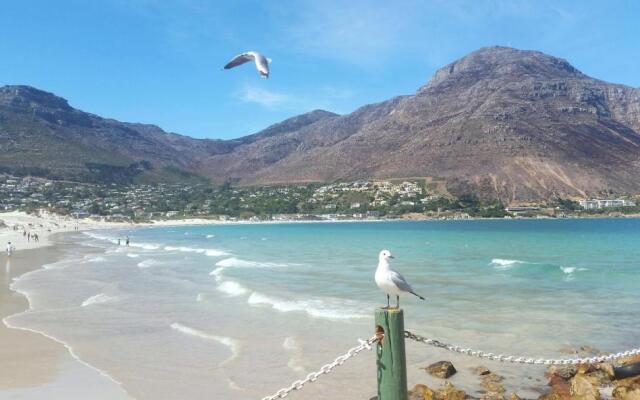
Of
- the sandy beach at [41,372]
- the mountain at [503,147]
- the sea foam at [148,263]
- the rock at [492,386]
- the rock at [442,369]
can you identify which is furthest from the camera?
the mountain at [503,147]

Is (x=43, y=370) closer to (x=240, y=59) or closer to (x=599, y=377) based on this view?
(x=240, y=59)

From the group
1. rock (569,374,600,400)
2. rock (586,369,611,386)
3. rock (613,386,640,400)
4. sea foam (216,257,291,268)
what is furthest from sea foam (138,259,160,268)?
rock (613,386,640,400)

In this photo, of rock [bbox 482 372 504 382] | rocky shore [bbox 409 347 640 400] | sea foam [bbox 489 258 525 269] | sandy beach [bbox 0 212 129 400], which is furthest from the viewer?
sea foam [bbox 489 258 525 269]

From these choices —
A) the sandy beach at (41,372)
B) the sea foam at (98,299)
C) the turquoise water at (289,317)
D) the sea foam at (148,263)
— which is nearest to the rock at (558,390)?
the turquoise water at (289,317)

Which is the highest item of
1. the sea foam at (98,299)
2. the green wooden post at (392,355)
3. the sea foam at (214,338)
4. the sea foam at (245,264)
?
the green wooden post at (392,355)

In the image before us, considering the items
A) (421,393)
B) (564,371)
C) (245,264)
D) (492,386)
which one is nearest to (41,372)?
(421,393)

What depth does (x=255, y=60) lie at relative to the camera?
24.0 feet

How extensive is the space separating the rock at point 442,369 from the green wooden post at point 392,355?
5.93m

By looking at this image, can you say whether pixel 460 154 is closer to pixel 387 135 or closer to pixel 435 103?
pixel 387 135

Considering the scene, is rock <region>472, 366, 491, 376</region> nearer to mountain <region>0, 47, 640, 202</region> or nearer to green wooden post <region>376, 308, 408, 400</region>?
green wooden post <region>376, 308, 408, 400</region>

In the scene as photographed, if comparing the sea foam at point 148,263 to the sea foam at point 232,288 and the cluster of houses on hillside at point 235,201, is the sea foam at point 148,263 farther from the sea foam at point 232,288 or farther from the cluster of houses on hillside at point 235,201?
the cluster of houses on hillside at point 235,201

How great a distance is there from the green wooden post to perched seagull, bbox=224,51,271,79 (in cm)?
344

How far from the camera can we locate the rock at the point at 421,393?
853cm

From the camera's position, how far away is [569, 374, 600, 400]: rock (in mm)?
7989
